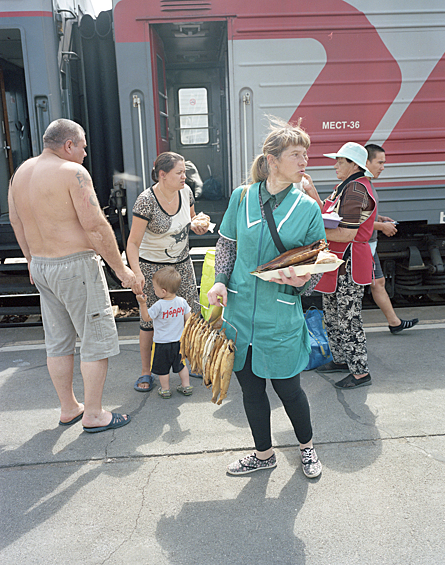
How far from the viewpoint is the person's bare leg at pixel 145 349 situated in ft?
11.9

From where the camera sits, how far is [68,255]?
2859mm

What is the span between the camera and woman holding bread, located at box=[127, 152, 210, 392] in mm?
3348

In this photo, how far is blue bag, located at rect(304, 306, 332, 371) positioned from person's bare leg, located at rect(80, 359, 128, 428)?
5.36 feet

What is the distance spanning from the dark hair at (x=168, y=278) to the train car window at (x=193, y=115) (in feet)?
13.0

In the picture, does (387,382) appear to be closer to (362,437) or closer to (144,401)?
(362,437)

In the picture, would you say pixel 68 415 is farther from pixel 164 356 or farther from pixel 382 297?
pixel 382 297

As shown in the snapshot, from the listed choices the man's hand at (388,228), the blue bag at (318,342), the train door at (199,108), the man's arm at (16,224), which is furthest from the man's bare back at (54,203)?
the train door at (199,108)

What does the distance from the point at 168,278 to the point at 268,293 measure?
1.19 metres

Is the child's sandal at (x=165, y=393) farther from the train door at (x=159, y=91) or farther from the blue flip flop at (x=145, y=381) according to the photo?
the train door at (x=159, y=91)

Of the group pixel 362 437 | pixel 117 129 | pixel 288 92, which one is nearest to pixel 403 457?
pixel 362 437

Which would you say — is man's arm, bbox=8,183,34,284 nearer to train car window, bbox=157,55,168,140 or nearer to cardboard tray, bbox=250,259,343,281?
cardboard tray, bbox=250,259,343,281

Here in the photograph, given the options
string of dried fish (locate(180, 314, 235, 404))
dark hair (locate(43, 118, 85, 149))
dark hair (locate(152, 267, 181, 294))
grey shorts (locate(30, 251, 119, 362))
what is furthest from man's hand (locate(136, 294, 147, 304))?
dark hair (locate(43, 118, 85, 149))

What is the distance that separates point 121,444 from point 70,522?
67 centimetres

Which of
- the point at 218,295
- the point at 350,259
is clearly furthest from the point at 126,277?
the point at 350,259
